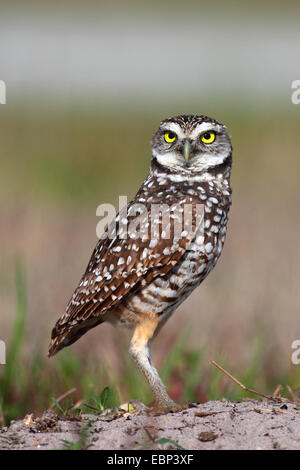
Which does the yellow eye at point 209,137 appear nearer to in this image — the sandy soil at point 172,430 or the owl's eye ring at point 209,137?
the owl's eye ring at point 209,137

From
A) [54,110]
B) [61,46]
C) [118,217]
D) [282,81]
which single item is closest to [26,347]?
[118,217]

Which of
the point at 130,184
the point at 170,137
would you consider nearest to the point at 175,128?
the point at 170,137

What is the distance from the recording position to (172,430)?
3.85 m

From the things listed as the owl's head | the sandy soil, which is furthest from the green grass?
the sandy soil

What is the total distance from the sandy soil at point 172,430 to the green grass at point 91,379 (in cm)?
124

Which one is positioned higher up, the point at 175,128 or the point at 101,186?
the point at 175,128

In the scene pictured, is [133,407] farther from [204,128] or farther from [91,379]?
[204,128]

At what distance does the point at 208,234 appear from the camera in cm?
486

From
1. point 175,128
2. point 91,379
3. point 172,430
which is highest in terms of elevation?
point 175,128

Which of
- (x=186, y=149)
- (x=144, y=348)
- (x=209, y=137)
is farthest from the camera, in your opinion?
(x=209, y=137)

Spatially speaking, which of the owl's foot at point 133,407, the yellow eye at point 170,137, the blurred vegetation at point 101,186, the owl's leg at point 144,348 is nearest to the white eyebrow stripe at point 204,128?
the yellow eye at point 170,137

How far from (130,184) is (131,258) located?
7909 mm
